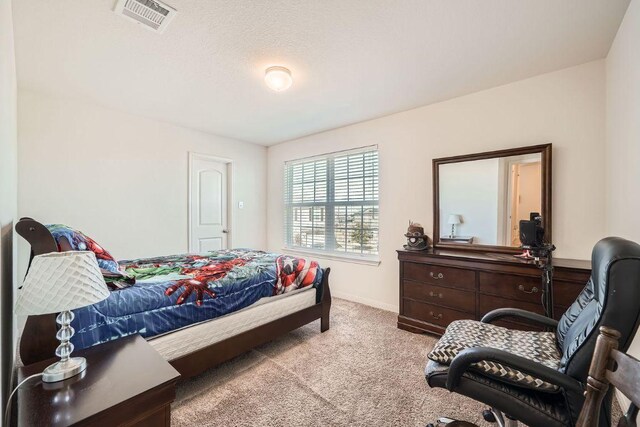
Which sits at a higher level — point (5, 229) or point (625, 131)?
point (625, 131)

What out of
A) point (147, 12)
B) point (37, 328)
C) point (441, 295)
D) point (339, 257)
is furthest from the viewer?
point (339, 257)

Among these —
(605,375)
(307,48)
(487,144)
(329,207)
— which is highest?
(307,48)

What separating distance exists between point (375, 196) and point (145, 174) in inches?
118

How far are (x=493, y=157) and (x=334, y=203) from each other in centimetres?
208

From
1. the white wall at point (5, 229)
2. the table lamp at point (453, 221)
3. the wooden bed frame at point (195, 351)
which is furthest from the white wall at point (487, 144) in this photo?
the white wall at point (5, 229)

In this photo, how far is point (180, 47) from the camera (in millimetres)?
2055

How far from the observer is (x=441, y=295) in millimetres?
2625

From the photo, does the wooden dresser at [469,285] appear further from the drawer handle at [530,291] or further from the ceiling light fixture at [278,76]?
the ceiling light fixture at [278,76]

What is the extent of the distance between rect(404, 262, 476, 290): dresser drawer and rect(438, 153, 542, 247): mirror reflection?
1.45ft

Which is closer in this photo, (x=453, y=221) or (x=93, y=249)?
(x=93, y=249)

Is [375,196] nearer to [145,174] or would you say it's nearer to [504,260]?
[504,260]

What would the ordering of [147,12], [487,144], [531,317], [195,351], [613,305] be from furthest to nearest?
[487,144], [195,351], [147,12], [531,317], [613,305]

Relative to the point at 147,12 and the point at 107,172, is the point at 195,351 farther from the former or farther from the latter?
the point at 107,172

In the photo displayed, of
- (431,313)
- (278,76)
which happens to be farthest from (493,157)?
(278,76)
